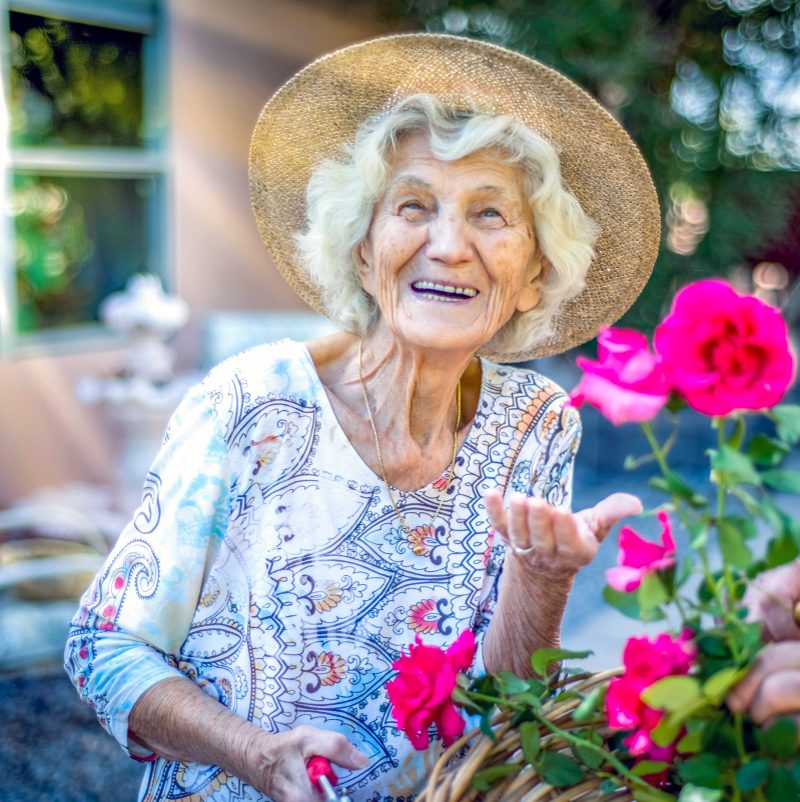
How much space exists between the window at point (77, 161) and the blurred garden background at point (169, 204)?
→ 1 centimetres

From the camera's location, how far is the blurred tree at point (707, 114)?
716 cm

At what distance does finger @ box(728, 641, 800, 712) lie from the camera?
3.16 feet

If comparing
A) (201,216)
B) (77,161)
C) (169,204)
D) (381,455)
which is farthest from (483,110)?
(201,216)

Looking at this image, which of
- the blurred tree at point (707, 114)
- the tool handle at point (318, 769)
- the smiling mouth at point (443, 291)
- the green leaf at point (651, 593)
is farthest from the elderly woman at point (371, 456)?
the blurred tree at point (707, 114)

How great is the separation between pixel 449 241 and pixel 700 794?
35.3 inches

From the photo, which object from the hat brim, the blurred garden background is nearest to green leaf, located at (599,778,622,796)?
the hat brim

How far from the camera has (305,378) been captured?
5.56ft

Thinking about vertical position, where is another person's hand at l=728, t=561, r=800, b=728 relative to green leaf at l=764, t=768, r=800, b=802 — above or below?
above

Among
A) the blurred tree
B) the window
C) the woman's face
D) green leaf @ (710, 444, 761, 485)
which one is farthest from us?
the blurred tree

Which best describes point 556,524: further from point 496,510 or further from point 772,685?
point 772,685

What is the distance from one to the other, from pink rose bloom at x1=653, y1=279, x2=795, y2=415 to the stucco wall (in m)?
5.06

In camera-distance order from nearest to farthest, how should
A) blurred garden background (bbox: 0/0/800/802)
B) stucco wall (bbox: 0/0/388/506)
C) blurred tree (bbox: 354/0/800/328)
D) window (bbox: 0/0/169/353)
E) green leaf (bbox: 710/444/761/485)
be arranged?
green leaf (bbox: 710/444/761/485) < blurred garden background (bbox: 0/0/800/802) < window (bbox: 0/0/169/353) < stucco wall (bbox: 0/0/388/506) < blurred tree (bbox: 354/0/800/328)

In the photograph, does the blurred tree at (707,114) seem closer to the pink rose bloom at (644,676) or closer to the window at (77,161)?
the window at (77,161)

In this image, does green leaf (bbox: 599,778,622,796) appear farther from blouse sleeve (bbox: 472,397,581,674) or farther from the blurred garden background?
the blurred garden background
